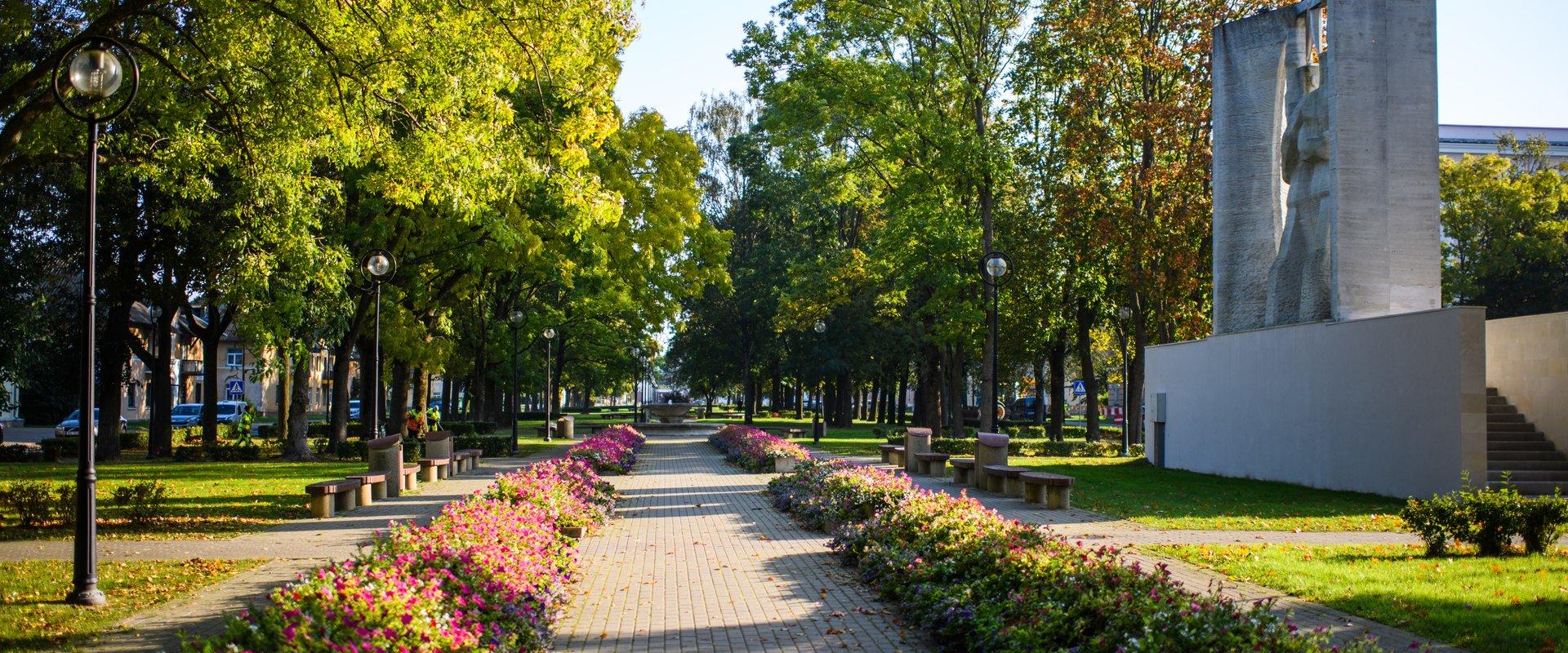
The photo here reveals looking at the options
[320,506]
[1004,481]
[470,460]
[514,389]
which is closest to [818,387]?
[514,389]

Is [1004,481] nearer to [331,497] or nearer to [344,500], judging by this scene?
[344,500]

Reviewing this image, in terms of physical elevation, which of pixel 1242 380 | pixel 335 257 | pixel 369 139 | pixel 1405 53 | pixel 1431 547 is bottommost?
pixel 1431 547

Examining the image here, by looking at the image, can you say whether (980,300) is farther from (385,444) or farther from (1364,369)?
(385,444)

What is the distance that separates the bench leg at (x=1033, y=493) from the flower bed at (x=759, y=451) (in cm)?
538

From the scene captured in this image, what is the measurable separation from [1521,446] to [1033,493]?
8050 millimetres

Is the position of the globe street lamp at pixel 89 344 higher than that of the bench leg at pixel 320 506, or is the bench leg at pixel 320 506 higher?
the globe street lamp at pixel 89 344

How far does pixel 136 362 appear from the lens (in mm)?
70625

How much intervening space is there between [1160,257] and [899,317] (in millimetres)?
15671

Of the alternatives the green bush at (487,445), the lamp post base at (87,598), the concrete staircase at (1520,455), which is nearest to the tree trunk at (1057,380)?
the green bush at (487,445)

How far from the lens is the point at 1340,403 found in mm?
20312

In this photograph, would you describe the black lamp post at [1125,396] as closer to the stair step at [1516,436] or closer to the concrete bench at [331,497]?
the stair step at [1516,436]

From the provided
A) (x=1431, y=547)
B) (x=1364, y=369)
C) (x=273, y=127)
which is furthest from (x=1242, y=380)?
(x=273, y=127)

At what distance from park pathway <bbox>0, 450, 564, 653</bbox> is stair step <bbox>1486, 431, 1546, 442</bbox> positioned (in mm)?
16634

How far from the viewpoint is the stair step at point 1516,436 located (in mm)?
19062
